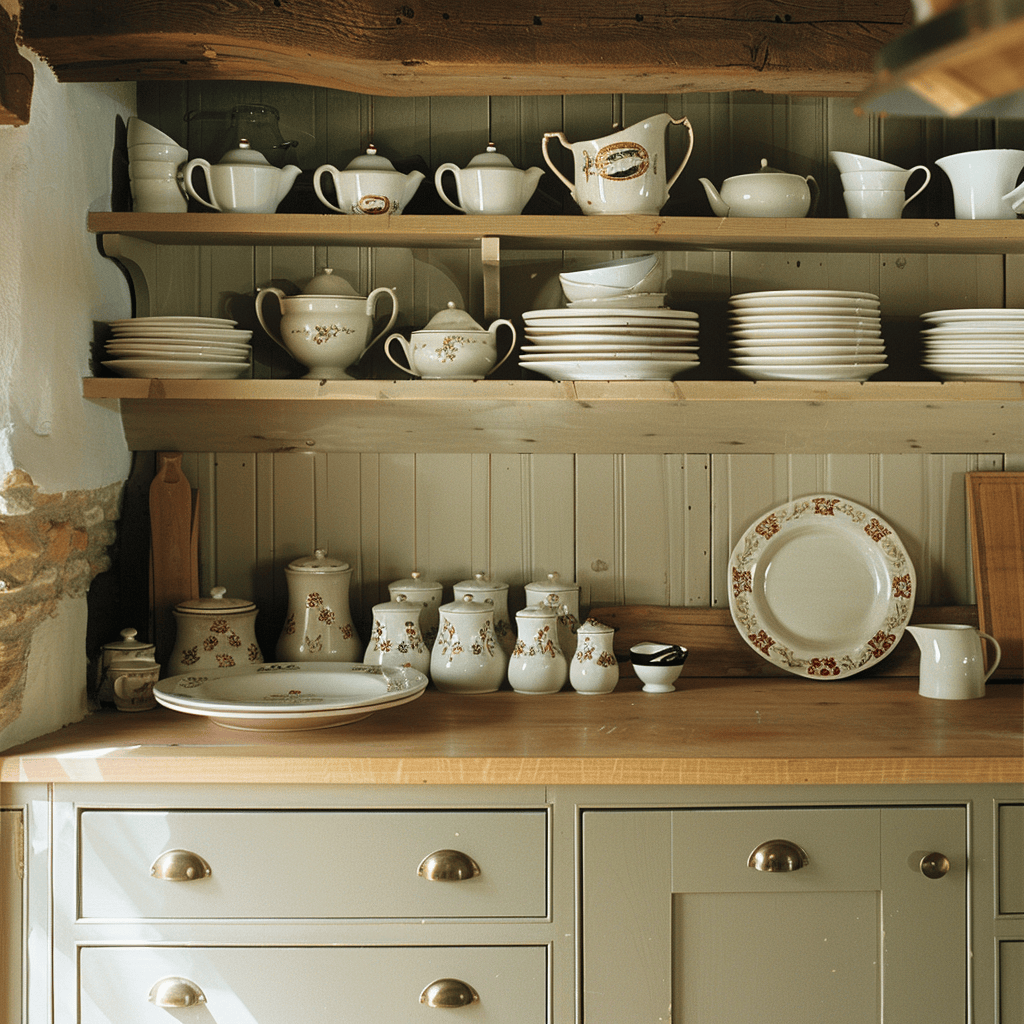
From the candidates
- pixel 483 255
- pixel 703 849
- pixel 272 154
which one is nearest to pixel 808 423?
pixel 483 255

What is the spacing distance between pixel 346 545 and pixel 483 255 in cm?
61

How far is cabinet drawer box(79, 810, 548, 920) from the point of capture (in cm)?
135

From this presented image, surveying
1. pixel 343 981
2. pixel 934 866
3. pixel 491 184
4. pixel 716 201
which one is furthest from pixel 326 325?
pixel 934 866

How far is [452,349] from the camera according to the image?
5.24 feet

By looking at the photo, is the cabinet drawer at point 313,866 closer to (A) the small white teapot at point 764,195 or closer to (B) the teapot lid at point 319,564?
(B) the teapot lid at point 319,564

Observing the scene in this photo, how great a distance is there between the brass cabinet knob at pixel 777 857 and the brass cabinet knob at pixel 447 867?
1.26 feet

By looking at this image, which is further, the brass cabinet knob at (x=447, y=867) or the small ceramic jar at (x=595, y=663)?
the small ceramic jar at (x=595, y=663)

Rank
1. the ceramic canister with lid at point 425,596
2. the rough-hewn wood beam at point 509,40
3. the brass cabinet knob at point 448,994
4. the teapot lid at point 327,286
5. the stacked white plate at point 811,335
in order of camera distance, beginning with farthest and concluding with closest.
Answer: the ceramic canister with lid at point 425,596 < the teapot lid at point 327,286 < the stacked white plate at point 811,335 < the rough-hewn wood beam at point 509,40 < the brass cabinet knob at point 448,994

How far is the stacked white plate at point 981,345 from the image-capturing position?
1.60m

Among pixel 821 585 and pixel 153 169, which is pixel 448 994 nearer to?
pixel 821 585

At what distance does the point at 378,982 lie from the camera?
1350mm

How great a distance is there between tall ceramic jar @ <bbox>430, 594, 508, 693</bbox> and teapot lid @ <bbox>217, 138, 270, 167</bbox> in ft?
2.70

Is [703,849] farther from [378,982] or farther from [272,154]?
[272,154]

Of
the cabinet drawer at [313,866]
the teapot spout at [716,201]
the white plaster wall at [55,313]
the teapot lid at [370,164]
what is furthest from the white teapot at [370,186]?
the cabinet drawer at [313,866]
